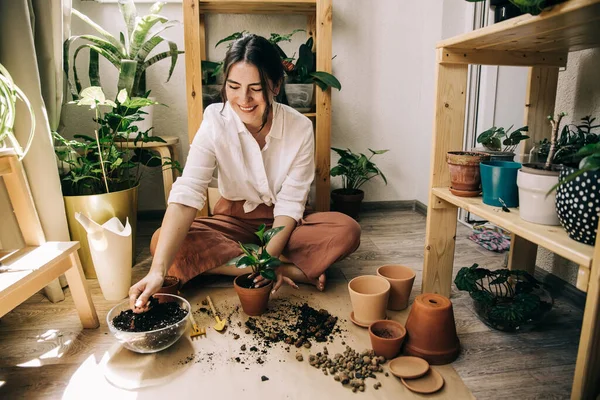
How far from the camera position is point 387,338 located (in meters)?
1.14

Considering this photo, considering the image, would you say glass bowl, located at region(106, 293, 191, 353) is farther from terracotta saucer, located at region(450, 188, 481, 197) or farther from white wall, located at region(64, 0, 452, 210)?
white wall, located at region(64, 0, 452, 210)

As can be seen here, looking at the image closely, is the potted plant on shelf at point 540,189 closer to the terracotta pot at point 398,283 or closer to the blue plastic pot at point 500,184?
the blue plastic pot at point 500,184

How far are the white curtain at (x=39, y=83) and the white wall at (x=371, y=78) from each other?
1.95 feet

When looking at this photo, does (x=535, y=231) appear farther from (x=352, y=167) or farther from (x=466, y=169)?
(x=352, y=167)

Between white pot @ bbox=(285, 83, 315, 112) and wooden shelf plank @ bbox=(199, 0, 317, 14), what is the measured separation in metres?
0.38

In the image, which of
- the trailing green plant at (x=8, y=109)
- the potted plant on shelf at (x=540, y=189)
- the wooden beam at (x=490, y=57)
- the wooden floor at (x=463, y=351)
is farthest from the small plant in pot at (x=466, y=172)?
the trailing green plant at (x=8, y=109)

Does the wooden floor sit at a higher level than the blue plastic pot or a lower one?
lower

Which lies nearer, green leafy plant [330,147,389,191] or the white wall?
the white wall

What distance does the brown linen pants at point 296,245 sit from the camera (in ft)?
5.00

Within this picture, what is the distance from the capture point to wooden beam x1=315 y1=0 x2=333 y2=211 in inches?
77.5

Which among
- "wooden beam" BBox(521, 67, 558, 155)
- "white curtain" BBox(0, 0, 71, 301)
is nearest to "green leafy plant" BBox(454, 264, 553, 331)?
"wooden beam" BBox(521, 67, 558, 155)

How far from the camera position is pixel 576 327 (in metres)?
1.28

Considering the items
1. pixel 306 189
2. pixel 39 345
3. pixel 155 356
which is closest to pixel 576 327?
pixel 306 189

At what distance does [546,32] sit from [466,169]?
1.30 feet
